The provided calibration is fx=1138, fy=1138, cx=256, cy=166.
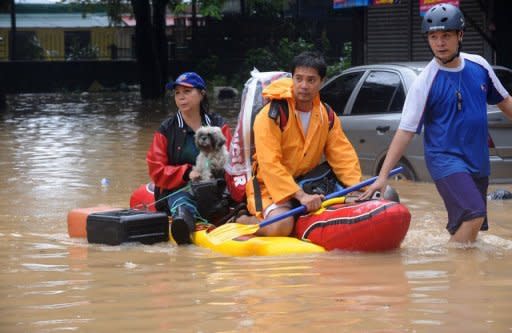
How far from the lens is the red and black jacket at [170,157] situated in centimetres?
860

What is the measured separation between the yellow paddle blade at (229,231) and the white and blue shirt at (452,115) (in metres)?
1.37

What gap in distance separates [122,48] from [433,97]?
35.8 m

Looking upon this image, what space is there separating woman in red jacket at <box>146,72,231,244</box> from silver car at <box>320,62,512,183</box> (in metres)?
3.22

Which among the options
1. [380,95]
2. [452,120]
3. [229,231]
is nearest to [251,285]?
[229,231]

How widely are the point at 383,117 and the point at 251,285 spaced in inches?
222

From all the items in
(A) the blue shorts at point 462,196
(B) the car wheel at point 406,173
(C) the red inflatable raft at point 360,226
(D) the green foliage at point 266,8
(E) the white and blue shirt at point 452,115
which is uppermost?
(D) the green foliage at point 266,8

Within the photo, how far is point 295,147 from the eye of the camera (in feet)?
25.7

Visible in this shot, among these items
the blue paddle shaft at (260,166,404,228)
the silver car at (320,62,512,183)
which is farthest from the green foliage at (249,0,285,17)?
the blue paddle shaft at (260,166,404,228)

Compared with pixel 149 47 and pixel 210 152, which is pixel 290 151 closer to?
pixel 210 152

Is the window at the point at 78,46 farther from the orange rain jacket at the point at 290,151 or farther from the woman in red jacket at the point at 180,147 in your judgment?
the orange rain jacket at the point at 290,151

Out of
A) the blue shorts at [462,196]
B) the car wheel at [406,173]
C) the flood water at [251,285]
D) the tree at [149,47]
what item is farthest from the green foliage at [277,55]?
the blue shorts at [462,196]

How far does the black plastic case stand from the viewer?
8.25m

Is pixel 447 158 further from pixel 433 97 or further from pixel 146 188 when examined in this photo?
pixel 146 188

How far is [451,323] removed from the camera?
18.2 ft
